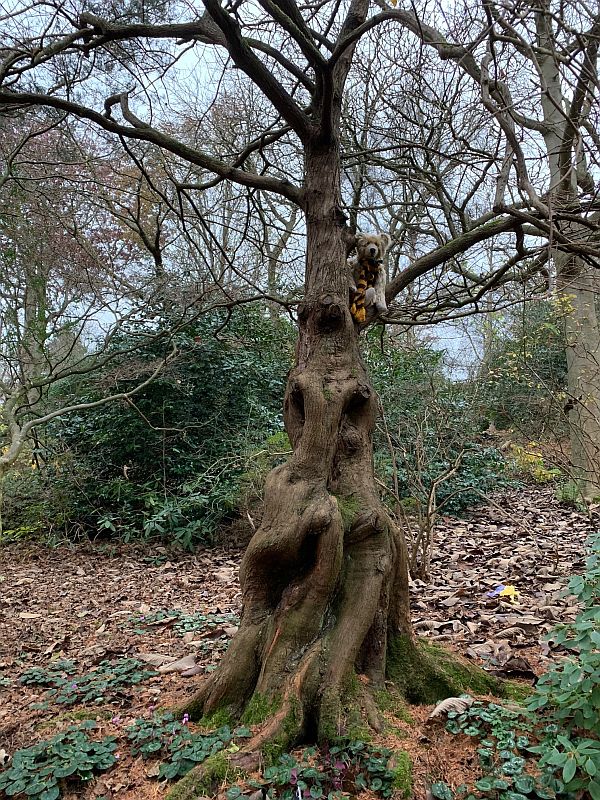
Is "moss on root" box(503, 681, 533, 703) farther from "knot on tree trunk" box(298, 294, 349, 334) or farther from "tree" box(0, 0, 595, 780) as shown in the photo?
"knot on tree trunk" box(298, 294, 349, 334)

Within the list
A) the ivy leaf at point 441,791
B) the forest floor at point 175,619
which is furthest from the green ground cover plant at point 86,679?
the ivy leaf at point 441,791

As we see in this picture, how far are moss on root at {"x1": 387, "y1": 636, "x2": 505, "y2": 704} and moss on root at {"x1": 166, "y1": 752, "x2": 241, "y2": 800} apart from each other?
93cm

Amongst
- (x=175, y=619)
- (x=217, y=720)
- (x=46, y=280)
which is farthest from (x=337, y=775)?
(x=46, y=280)

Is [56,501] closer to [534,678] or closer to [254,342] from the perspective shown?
[254,342]

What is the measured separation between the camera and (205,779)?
1953mm

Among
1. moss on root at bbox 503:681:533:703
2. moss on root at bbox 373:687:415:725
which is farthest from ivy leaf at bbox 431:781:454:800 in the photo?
moss on root at bbox 503:681:533:703

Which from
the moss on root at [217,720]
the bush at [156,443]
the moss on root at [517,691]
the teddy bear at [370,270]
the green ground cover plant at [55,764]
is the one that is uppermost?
the teddy bear at [370,270]

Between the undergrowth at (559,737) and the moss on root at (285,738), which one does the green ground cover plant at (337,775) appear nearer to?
the moss on root at (285,738)

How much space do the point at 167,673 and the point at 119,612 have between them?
1756 millimetres

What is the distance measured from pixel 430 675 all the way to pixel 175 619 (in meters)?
2.54

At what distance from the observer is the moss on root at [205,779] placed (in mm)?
1904

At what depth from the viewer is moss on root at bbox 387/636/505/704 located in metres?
2.57

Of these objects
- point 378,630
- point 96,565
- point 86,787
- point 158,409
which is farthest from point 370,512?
point 158,409

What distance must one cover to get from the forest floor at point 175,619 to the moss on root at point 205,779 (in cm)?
19
